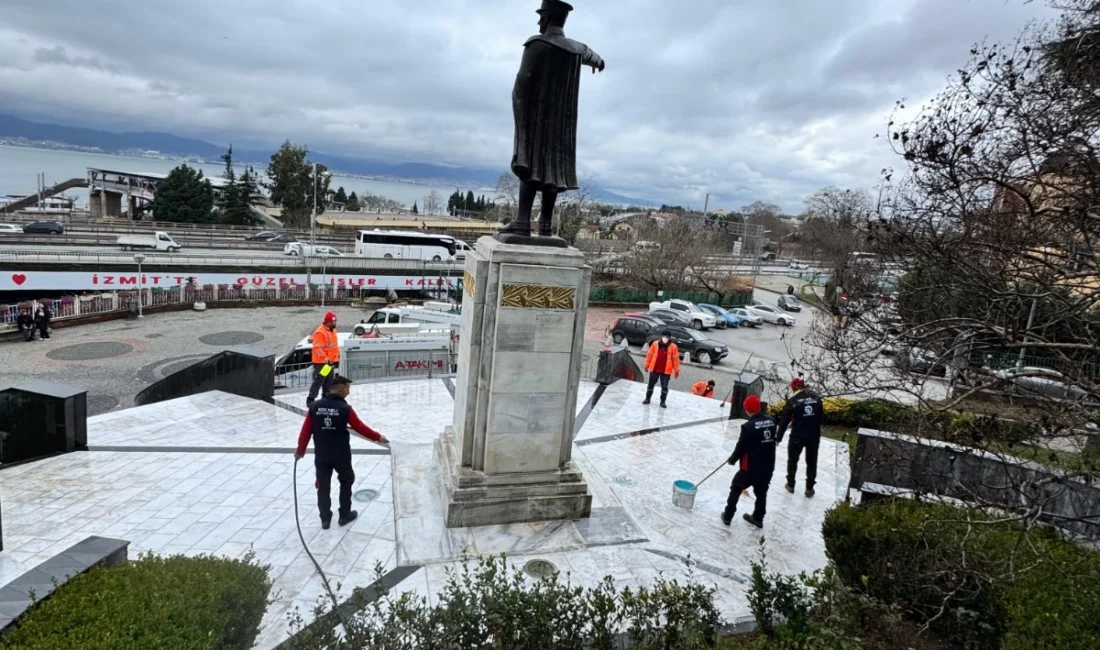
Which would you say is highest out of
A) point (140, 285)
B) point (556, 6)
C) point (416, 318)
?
point (556, 6)

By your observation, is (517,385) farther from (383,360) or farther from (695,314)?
(695,314)

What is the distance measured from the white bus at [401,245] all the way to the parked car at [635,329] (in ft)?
55.5

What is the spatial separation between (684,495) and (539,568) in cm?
252

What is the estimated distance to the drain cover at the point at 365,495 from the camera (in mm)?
7254

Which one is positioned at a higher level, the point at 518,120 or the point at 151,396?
the point at 518,120

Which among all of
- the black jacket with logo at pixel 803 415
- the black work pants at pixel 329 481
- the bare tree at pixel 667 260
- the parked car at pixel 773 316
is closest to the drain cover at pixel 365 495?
the black work pants at pixel 329 481

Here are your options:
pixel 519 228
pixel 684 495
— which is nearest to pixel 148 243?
pixel 519 228

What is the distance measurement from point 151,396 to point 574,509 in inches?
335

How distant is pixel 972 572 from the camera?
4258mm

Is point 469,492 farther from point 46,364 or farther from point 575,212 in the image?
point 575,212

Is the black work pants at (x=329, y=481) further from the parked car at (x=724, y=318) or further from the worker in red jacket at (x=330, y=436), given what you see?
the parked car at (x=724, y=318)

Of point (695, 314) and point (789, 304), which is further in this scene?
point (789, 304)

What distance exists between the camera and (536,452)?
6.78 m

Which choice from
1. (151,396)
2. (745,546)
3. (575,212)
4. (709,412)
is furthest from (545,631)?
(575,212)
